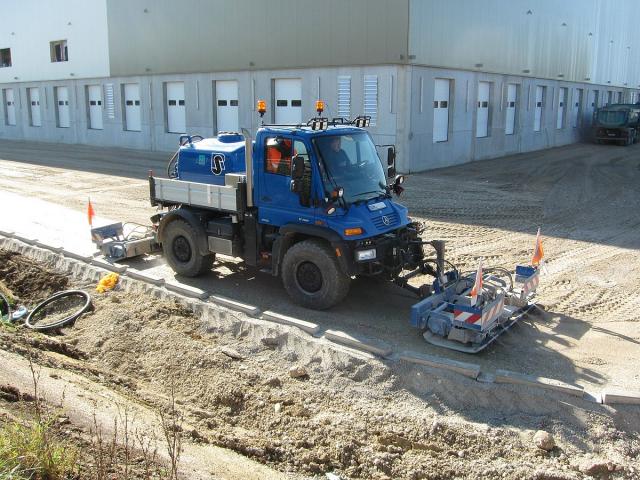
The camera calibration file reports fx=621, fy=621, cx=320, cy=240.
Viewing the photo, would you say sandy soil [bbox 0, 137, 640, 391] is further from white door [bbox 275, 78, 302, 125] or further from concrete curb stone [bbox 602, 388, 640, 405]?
white door [bbox 275, 78, 302, 125]

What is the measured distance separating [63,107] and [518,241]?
32778mm

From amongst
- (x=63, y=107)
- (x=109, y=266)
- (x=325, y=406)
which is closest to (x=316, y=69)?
(x=109, y=266)

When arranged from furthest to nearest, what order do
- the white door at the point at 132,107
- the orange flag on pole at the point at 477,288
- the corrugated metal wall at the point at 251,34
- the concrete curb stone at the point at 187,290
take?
the white door at the point at 132,107 < the corrugated metal wall at the point at 251,34 < the concrete curb stone at the point at 187,290 < the orange flag on pole at the point at 477,288

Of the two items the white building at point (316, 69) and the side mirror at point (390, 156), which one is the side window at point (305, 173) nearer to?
the side mirror at point (390, 156)

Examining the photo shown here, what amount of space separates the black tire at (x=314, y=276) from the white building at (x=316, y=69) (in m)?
14.6

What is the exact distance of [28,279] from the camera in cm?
1094

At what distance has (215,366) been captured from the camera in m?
7.58

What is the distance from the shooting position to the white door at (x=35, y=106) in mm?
39906

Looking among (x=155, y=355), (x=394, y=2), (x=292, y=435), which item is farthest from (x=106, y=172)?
(x=292, y=435)

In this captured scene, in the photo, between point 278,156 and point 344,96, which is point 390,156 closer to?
point 278,156

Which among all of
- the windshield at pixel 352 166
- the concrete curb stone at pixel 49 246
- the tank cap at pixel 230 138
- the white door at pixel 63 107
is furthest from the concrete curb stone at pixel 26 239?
the white door at pixel 63 107

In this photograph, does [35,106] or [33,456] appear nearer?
[33,456]

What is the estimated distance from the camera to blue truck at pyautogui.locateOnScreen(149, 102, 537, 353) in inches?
318

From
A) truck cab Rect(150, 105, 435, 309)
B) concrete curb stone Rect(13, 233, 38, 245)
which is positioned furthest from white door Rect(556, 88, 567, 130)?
concrete curb stone Rect(13, 233, 38, 245)
